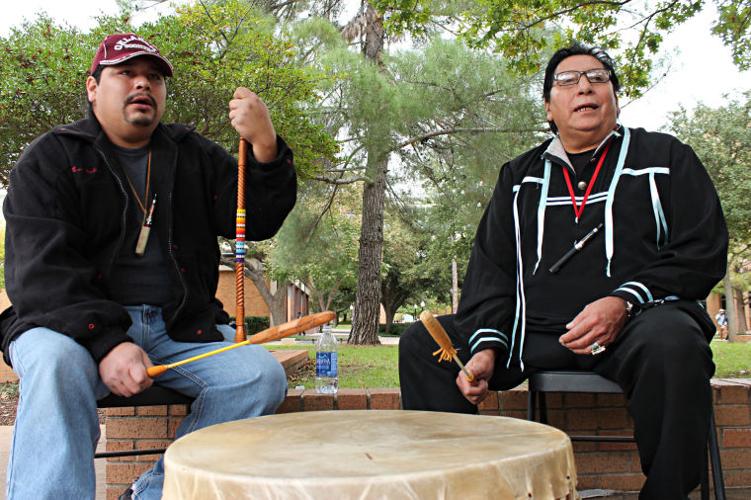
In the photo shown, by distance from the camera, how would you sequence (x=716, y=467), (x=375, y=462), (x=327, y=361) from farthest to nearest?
(x=327, y=361) < (x=716, y=467) < (x=375, y=462)

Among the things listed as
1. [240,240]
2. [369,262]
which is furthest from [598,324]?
[369,262]

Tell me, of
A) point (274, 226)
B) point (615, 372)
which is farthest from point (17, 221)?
point (615, 372)

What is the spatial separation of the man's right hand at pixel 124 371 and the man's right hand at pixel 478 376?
967 mm

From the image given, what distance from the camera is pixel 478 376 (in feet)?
6.83

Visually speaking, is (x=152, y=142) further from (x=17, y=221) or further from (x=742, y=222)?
(x=742, y=222)

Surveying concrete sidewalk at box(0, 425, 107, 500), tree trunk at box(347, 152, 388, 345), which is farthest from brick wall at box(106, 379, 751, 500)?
tree trunk at box(347, 152, 388, 345)

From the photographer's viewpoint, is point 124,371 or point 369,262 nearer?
point 124,371

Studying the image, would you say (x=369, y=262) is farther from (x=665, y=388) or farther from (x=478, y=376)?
(x=665, y=388)

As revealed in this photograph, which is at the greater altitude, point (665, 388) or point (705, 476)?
point (665, 388)

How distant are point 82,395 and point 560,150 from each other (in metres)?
1.78

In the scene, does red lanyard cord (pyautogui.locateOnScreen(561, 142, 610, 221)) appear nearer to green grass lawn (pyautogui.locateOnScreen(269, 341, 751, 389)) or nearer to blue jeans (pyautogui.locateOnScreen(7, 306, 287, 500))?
blue jeans (pyautogui.locateOnScreen(7, 306, 287, 500))

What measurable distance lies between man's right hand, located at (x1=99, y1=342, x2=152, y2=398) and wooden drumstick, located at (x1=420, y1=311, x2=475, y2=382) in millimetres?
793

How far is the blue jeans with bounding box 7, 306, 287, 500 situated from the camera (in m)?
1.63

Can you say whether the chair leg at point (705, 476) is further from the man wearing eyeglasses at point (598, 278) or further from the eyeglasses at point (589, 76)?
the eyeglasses at point (589, 76)
